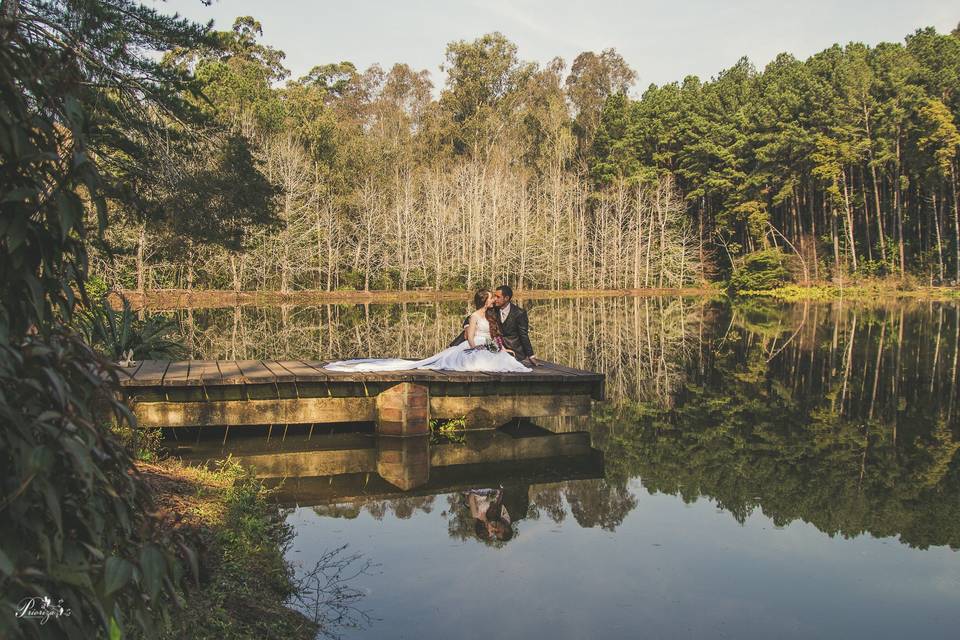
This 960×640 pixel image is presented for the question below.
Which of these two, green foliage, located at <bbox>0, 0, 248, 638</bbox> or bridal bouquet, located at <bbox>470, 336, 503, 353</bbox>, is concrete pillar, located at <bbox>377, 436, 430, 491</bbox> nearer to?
bridal bouquet, located at <bbox>470, 336, 503, 353</bbox>

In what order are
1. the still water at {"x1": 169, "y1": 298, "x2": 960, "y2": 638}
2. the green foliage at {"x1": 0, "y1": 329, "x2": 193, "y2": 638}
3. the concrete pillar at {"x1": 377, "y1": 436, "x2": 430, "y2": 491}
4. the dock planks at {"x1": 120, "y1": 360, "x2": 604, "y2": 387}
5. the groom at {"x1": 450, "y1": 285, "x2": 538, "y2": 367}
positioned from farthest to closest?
the groom at {"x1": 450, "y1": 285, "x2": 538, "y2": 367} < the dock planks at {"x1": 120, "y1": 360, "x2": 604, "y2": 387} < the concrete pillar at {"x1": 377, "y1": 436, "x2": 430, "y2": 491} < the still water at {"x1": 169, "y1": 298, "x2": 960, "y2": 638} < the green foliage at {"x1": 0, "y1": 329, "x2": 193, "y2": 638}

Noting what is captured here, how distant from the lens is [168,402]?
8.95m

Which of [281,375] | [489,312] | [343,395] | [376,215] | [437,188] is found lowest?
[343,395]

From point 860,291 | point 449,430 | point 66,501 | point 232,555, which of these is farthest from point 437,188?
point 66,501

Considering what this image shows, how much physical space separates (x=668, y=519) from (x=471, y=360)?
3.94 metres

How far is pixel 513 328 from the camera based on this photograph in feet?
37.6

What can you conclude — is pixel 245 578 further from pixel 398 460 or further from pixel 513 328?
pixel 513 328

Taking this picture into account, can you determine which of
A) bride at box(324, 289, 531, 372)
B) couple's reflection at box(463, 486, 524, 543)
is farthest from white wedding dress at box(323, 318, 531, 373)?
couple's reflection at box(463, 486, 524, 543)

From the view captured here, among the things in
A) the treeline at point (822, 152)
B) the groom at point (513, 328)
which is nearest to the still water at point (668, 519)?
the groom at point (513, 328)

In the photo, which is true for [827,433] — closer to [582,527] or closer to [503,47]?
[582,527]

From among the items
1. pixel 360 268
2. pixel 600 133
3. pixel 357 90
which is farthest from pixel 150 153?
pixel 357 90

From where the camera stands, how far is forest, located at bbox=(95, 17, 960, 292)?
41.8 meters

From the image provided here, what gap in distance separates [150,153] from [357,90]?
5572cm

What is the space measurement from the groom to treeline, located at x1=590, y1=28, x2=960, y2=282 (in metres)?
40.1
